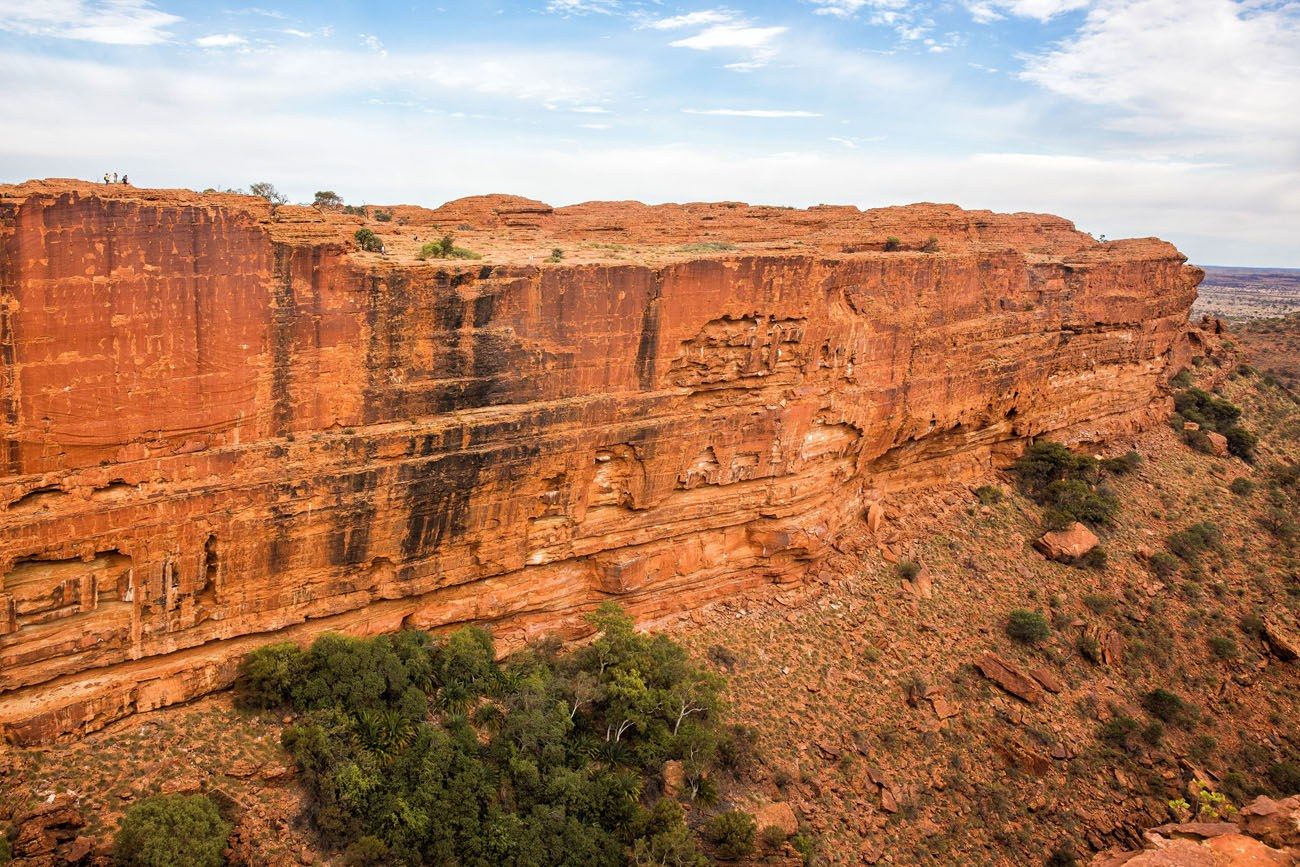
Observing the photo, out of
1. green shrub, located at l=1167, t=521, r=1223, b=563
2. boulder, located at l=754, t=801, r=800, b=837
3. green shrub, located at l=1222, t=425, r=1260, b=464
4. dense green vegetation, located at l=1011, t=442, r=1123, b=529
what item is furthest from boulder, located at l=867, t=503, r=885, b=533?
green shrub, located at l=1222, t=425, r=1260, b=464

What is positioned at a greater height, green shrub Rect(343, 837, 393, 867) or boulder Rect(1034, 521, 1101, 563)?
boulder Rect(1034, 521, 1101, 563)

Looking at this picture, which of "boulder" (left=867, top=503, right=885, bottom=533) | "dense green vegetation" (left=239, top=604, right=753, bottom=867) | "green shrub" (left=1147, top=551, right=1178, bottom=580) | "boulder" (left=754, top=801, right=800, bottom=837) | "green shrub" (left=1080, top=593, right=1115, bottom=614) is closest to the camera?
"dense green vegetation" (left=239, top=604, right=753, bottom=867)

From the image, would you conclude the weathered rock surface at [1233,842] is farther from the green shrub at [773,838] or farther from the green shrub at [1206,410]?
the green shrub at [1206,410]

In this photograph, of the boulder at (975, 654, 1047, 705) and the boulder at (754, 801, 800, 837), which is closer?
the boulder at (754, 801, 800, 837)

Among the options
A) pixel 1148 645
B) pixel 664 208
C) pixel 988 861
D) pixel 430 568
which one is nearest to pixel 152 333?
pixel 430 568

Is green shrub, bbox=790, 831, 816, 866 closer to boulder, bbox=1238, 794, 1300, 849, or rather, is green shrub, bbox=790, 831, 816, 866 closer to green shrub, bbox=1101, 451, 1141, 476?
boulder, bbox=1238, 794, 1300, 849

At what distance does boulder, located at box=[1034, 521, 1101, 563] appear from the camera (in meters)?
30.3

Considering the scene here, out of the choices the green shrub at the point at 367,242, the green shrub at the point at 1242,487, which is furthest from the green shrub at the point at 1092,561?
the green shrub at the point at 367,242

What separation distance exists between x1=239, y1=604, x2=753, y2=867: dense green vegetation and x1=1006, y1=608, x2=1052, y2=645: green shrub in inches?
410

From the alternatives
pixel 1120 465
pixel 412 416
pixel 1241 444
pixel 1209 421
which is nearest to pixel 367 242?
pixel 412 416

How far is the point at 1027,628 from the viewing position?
85.6 ft

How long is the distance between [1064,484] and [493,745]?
2432cm

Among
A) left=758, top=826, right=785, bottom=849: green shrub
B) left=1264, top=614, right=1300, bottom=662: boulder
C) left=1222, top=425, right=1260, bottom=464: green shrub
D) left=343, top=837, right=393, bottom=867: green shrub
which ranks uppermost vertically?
left=1222, top=425, right=1260, bottom=464: green shrub

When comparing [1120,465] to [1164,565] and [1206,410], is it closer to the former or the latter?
[1164,565]
